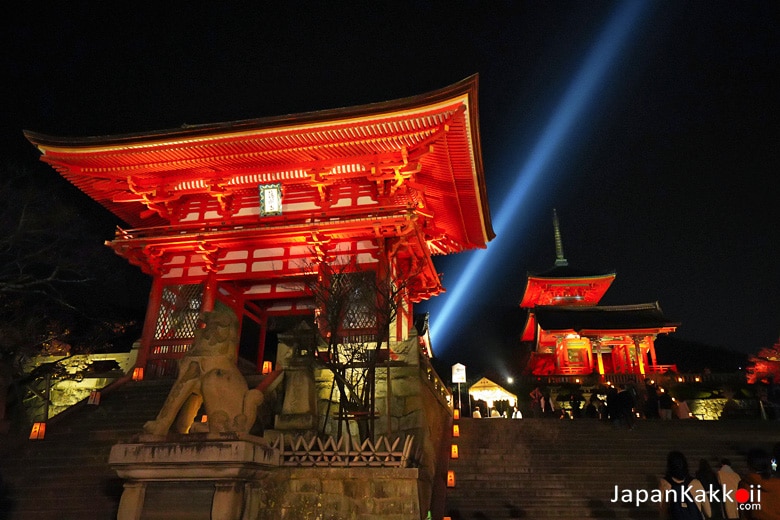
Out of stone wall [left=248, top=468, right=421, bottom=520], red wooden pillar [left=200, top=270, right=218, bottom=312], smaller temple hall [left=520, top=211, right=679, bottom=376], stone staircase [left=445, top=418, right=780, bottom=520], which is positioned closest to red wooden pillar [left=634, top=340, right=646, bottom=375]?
smaller temple hall [left=520, top=211, right=679, bottom=376]

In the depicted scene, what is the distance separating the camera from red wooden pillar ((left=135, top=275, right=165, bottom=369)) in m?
15.3

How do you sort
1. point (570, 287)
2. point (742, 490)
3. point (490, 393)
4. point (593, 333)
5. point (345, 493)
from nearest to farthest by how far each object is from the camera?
point (742, 490) → point (345, 493) → point (490, 393) → point (593, 333) → point (570, 287)

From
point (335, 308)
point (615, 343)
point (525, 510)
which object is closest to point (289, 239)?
point (335, 308)

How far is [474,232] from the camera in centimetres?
2112

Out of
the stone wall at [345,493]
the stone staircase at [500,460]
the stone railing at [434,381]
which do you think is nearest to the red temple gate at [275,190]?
the stone railing at [434,381]

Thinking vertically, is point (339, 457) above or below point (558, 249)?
below

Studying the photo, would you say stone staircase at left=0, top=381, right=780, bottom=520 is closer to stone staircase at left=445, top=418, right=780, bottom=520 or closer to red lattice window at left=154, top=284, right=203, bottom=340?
stone staircase at left=445, top=418, right=780, bottom=520

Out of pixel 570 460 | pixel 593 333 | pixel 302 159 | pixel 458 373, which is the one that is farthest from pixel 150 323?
pixel 593 333

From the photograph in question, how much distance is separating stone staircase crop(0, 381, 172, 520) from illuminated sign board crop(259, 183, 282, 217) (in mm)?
6463

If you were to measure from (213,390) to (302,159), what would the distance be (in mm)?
10278

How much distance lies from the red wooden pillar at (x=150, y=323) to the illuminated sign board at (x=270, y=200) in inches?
174

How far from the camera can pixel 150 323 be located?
1584cm

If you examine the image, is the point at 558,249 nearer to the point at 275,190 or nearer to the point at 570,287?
the point at 570,287

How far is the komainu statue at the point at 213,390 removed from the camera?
710 centimetres
